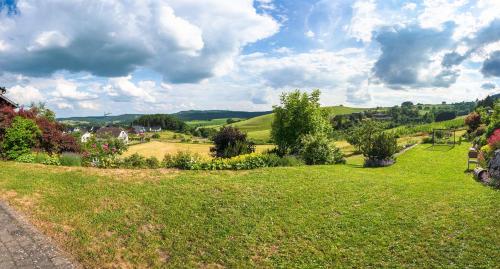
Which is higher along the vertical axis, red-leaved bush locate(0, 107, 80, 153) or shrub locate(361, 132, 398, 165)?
red-leaved bush locate(0, 107, 80, 153)

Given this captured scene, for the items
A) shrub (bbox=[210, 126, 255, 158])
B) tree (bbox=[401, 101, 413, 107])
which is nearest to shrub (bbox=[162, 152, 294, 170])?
shrub (bbox=[210, 126, 255, 158])

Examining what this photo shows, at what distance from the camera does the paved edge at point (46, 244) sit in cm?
962

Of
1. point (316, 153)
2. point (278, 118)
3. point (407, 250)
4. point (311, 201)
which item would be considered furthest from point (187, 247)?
point (278, 118)

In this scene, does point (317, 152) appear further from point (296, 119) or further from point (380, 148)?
point (296, 119)

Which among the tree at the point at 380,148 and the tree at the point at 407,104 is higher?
the tree at the point at 407,104

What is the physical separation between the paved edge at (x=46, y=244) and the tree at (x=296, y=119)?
25.7 metres

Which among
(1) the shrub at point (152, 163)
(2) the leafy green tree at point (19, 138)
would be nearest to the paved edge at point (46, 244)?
(1) the shrub at point (152, 163)

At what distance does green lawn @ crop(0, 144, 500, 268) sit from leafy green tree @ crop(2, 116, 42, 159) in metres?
4.84

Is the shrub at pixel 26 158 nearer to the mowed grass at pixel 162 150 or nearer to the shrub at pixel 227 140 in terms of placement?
the shrub at pixel 227 140

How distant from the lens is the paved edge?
9625mm

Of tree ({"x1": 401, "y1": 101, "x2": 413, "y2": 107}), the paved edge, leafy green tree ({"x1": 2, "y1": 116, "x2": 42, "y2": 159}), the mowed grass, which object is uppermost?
tree ({"x1": 401, "y1": 101, "x2": 413, "y2": 107})

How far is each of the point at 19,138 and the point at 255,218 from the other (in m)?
17.3

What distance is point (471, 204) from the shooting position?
44.6 feet

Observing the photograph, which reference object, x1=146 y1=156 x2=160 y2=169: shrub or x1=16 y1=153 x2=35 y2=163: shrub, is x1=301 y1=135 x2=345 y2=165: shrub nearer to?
x1=146 y1=156 x2=160 y2=169: shrub
